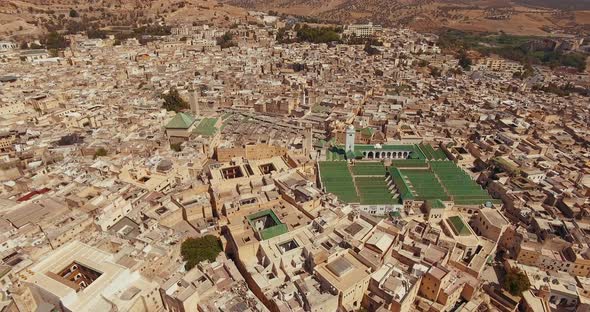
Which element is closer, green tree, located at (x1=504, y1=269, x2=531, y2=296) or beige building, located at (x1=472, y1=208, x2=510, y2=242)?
green tree, located at (x1=504, y1=269, x2=531, y2=296)

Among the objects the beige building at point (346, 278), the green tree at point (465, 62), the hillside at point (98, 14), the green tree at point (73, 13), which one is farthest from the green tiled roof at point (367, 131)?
the green tree at point (73, 13)

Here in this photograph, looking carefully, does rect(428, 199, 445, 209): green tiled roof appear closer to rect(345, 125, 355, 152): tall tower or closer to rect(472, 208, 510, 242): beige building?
rect(472, 208, 510, 242): beige building

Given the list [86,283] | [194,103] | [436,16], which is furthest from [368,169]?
[436,16]

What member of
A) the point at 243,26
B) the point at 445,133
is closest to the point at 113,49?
the point at 243,26

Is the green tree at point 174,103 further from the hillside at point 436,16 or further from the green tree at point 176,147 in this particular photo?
the hillside at point 436,16

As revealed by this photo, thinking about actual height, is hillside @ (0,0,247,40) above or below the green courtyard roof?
above

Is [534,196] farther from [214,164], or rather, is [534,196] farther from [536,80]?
[536,80]

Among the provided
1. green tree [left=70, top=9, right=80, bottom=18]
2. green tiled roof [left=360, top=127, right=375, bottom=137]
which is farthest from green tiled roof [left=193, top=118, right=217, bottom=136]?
green tree [left=70, top=9, right=80, bottom=18]
